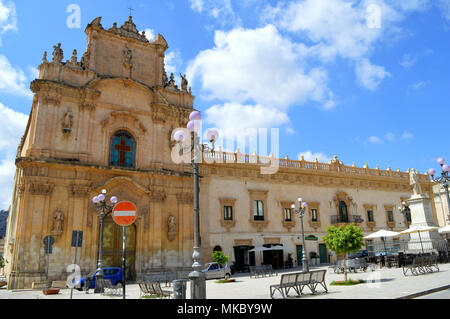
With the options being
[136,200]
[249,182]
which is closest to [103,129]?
[136,200]

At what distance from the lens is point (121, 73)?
90.0ft

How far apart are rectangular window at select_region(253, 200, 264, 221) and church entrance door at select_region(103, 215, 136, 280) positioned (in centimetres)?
1066

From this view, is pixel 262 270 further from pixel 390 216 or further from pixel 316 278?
pixel 390 216

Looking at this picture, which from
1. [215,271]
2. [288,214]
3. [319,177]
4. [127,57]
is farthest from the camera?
[319,177]

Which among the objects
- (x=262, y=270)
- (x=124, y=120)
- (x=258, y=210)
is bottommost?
(x=262, y=270)

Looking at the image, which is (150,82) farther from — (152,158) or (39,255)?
(39,255)

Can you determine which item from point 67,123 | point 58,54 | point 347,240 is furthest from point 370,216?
point 58,54

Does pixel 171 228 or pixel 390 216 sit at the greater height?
pixel 390 216

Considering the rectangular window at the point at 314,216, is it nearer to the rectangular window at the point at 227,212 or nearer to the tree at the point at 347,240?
the rectangular window at the point at 227,212

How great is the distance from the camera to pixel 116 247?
79.3 feet

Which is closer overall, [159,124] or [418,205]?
[418,205]

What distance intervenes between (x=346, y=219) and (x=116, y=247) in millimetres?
22459

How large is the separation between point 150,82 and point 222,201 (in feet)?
36.9

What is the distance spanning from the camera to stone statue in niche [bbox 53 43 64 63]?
25.0m
